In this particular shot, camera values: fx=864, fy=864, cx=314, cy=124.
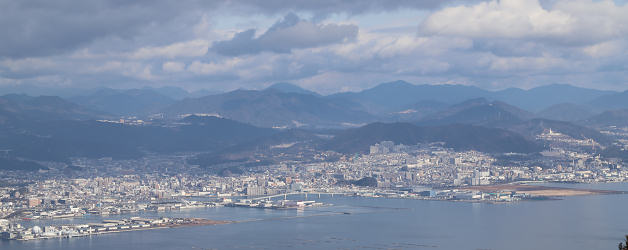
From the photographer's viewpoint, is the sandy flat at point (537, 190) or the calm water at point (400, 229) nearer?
the calm water at point (400, 229)

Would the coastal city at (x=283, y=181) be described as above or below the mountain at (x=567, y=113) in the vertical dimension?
below

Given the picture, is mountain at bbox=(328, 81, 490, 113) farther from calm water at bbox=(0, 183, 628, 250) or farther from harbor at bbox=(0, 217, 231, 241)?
harbor at bbox=(0, 217, 231, 241)

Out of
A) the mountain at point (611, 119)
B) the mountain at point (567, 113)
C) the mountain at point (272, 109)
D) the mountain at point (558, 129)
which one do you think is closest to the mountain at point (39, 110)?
the mountain at point (272, 109)

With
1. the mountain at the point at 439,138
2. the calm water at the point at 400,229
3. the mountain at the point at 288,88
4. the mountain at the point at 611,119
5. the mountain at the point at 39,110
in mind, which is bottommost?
the calm water at the point at 400,229

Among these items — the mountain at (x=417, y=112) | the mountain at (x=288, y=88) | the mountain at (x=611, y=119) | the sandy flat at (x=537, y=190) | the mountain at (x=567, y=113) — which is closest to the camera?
the sandy flat at (x=537, y=190)

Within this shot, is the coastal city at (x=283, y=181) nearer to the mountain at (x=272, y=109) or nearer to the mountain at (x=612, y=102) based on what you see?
the mountain at (x=272, y=109)

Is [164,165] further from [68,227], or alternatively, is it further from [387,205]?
[68,227]

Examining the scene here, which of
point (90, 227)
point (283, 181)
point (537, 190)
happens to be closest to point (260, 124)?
point (283, 181)
